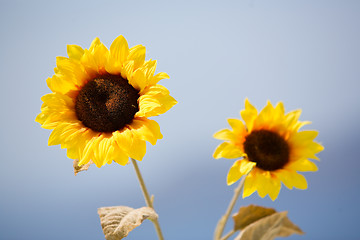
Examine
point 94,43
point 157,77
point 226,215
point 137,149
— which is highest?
Result: point 94,43

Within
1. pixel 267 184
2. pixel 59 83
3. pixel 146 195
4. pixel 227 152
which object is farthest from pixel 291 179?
pixel 59 83

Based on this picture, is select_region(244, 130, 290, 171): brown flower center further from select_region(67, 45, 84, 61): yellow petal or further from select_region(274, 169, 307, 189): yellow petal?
select_region(67, 45, 84, 61): yellow petal

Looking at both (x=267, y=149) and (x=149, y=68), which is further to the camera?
(x=267, y=149)

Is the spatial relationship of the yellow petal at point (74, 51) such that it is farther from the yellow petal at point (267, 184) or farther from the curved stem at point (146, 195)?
the yellow petal at point (267, 184)

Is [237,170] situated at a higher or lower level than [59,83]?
lower

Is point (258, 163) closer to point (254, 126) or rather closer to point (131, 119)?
point (254, 126)

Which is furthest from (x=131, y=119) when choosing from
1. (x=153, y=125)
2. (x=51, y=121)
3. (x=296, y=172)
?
(x=296, y=172)

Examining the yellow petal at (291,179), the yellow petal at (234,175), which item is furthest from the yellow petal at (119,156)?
the yellow petal at (291,179)

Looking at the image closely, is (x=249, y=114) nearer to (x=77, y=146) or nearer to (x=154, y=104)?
(x=154, y=104)
